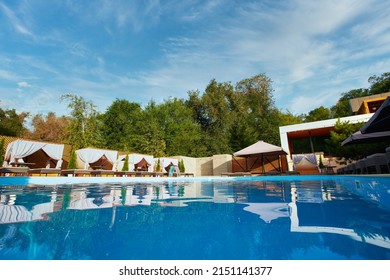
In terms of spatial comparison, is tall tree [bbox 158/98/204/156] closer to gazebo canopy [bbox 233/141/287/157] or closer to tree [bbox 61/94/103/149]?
tree [bbox 61/94/103/149]

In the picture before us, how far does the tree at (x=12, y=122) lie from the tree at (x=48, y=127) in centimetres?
157

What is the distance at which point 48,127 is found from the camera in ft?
105

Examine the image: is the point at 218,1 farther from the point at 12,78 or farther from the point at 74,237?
the point at 12,78

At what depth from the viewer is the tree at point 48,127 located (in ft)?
102

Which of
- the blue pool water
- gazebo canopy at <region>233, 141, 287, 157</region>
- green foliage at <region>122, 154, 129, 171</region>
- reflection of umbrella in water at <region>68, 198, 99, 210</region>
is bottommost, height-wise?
the blue pool water

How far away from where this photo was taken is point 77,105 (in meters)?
25.9

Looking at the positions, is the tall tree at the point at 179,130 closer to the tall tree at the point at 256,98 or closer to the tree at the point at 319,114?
the tall tree at the point at 256,98

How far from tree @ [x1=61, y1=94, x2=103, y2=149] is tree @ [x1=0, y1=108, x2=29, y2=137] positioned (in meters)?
6.43

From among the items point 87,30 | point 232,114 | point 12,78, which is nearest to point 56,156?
point 87,30

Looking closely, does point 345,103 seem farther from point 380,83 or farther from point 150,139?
point 150,139

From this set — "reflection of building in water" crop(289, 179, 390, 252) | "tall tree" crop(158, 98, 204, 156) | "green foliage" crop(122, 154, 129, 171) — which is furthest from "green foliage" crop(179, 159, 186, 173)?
"reflection of building in water" crop(289, 179, 390, 252)

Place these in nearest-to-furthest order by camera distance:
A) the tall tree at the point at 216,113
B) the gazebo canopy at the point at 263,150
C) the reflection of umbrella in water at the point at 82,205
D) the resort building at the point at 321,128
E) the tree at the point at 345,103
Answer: the reflection of umbrella in water at the point at 82,205
the gazebo canopy at the point at 263,150
the resort building at the point at 321,128
the tall tree at the point at 216,113
the tree at the point at 345,103

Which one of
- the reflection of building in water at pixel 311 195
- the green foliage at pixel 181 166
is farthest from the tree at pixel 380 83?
the reflection of building in water at pixel 311 195

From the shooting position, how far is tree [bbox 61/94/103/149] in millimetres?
25234
